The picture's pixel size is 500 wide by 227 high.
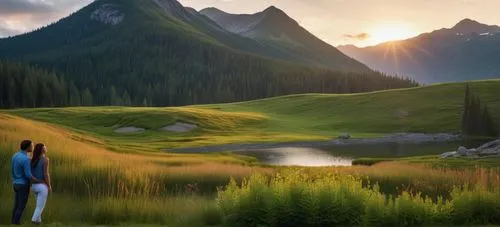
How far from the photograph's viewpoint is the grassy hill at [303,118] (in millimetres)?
114281

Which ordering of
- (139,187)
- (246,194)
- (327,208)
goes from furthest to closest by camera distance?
(139,187)
(246,194)
(327,208)

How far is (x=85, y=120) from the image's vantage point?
12950 cm

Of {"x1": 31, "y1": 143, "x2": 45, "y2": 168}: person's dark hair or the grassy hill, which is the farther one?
the grassy hill

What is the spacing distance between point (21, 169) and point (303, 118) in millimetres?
151107

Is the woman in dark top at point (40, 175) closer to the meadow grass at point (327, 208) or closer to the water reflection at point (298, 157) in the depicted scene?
the meadow grass at point (327, 208)

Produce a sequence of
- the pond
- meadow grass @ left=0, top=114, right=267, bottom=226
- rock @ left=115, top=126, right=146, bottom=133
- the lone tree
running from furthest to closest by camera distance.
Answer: the lone tree → rock @ left=115, top=126, right=146, bottom=133 → the pond → meadow grass @ left=0, top=114, right=267, bottom=226

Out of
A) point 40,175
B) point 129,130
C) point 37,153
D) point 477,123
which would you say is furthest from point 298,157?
point 40,175

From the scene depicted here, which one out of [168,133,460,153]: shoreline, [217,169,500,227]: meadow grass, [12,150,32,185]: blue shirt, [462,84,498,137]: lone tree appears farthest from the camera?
[462,84,498,137]: lone tree

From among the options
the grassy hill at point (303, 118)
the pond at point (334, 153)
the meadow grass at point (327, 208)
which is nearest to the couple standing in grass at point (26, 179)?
the meadow grass at point (327, 208)

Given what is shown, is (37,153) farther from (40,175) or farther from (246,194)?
(246,194)

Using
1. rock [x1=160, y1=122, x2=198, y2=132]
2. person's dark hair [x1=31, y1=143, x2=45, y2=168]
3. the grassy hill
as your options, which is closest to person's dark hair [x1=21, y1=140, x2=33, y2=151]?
person's dark hair [x1=31, y1=143, x2=45, y2=168]

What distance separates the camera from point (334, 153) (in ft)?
283

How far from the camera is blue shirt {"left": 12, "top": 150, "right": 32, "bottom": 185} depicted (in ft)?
61.9

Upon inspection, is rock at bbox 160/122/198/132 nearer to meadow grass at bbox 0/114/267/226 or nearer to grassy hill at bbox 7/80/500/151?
grassy hill at bbox 7/80/500/151
